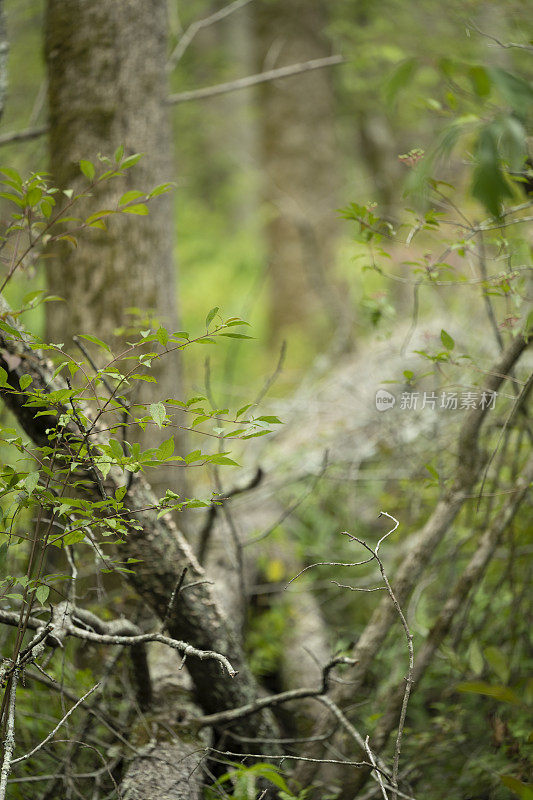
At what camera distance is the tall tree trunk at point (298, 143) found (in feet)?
24.9

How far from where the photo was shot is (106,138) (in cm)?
298

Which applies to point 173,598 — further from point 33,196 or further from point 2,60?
point 2,60

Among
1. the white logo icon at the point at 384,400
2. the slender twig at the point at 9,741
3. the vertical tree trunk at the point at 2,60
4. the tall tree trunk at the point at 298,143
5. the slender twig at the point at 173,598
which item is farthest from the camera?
the tall tree trunk at the point at 298,143

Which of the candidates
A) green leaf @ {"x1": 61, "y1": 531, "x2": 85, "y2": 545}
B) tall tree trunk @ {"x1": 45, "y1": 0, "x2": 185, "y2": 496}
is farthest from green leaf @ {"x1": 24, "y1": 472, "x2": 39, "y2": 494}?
tall tree trunk @ {"x1": 45, "y1": 0, "x2": 185, "y2": 496}

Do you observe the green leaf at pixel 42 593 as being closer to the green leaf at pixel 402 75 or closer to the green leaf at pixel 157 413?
the green leaf at pixel 157 413

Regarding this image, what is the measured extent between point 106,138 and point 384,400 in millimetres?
2177

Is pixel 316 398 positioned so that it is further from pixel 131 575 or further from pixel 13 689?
pixel 13 689

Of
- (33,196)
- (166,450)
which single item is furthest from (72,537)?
(33,196)

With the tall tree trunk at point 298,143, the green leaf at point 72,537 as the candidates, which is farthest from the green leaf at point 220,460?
the tall tree trunk at point 298,143

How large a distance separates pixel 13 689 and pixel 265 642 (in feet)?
6.36

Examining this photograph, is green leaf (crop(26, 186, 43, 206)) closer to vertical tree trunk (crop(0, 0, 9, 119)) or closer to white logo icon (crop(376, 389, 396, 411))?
vertical tree trunk (crop(0, 0, 9, 119))

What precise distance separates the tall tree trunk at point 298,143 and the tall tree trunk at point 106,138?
4.40 meters

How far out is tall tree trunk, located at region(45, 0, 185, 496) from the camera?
2994 mm

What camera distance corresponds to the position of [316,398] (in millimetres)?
4973
